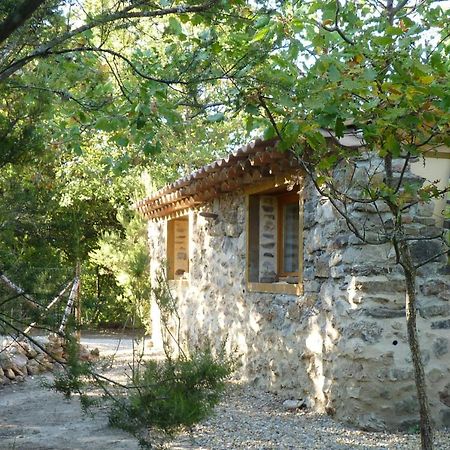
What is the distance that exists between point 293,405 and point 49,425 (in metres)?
2.20

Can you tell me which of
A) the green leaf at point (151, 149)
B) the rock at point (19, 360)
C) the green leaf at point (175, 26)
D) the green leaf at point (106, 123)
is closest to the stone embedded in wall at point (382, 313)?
the green leaf at point (151, 149)

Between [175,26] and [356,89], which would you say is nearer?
[356,89]

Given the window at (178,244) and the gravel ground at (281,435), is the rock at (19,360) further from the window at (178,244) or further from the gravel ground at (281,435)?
the gravel ground at (281,435)

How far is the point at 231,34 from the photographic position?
14.4 feet

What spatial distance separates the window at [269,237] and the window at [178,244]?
346 cm

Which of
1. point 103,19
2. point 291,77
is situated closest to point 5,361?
point 103,19

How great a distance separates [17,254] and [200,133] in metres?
2.91

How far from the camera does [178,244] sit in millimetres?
11438

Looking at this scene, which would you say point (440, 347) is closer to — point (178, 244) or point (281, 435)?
point (281, 435)

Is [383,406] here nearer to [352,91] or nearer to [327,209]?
[327,209]

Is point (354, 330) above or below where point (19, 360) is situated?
above

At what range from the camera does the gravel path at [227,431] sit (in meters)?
5.57

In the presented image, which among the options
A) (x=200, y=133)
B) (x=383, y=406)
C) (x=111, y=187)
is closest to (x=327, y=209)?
(x=200, y=133)

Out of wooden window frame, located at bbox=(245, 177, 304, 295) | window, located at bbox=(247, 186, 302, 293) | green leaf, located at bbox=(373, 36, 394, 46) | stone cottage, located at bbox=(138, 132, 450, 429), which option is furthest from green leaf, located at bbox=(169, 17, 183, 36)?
window, located at bbox=(247, 186, 302, 293)
